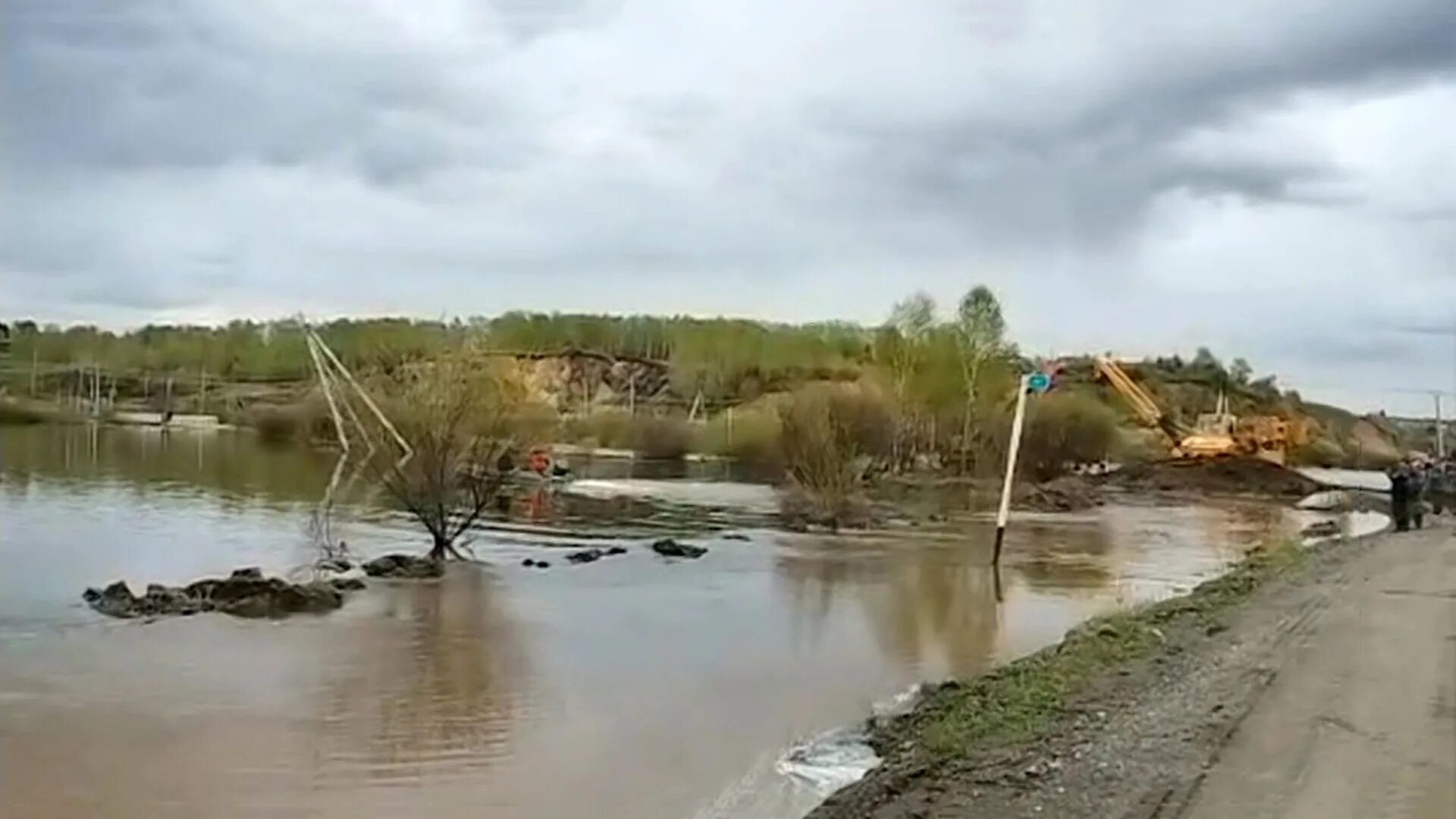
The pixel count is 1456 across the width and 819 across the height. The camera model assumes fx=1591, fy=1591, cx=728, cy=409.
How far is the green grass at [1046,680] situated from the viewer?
10914mm

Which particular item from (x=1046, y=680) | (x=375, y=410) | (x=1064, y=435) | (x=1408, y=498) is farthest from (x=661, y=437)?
(x=1046, y=680)

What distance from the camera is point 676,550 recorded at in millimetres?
30297

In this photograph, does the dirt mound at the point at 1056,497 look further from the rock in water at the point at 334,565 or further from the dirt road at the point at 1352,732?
the dirt road at the point at 1352,732

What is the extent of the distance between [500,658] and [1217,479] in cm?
5241

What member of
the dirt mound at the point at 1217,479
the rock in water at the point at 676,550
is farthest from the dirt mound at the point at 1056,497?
the rock in water at the point at 676,550

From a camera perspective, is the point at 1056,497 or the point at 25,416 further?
the point at 1056,497

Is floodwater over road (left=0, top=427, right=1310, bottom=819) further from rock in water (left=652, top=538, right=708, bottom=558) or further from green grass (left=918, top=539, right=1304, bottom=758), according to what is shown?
green grass (left=918, top=539, right=1304, bottom=758)

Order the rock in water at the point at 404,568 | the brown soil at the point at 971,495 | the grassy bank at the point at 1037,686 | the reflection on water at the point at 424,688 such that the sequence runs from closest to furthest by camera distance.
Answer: the grassy bank at the point at 1037,686 < the reflection on water at the point at 424,688 < the rock in water at the point at 404,568 < the brown soil at the point at 971,495

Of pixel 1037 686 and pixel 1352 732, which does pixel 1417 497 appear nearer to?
pixel 1037 686

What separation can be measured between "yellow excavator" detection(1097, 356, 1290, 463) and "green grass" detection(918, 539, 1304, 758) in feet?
166

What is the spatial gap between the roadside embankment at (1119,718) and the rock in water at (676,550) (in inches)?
455

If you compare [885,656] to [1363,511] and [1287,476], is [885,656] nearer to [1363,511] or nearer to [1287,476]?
[1363,511]

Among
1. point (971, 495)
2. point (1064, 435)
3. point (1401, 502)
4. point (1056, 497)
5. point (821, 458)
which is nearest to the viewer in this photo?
point (1401, 502)

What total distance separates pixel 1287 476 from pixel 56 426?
5630 cm
